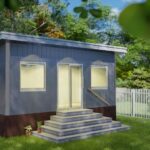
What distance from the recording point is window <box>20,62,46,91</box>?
11.2 m

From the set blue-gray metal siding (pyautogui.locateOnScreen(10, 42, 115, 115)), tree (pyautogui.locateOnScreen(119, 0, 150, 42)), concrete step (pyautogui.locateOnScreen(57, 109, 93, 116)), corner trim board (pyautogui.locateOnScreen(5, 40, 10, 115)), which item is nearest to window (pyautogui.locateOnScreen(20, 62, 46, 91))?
blue-gray metal siding (pyautogui.locateOnScreen(10, 42, 115, 115))

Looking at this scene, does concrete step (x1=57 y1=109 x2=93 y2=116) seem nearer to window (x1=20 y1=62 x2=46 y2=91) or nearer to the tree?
window (x1=20 y1=62 x2=46 y2=91)

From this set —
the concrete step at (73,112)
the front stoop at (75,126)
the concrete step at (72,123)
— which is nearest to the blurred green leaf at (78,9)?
the front stoop at (75,126)

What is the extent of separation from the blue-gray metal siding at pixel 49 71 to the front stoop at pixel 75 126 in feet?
2.26

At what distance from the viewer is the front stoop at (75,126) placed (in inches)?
413

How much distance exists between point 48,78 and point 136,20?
11.8m

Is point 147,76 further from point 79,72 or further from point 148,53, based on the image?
point 79,72

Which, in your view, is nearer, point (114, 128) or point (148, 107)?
point (114, 128)

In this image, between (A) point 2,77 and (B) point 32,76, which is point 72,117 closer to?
(B) point 32,76

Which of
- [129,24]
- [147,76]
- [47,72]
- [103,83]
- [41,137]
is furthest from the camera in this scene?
[147,76]

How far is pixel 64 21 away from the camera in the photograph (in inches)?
1107

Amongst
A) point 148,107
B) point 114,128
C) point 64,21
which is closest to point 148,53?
point 64,21

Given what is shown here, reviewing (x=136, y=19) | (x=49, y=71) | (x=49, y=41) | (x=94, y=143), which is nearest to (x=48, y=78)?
(x=49, y=71)

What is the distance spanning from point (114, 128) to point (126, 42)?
1782cm
